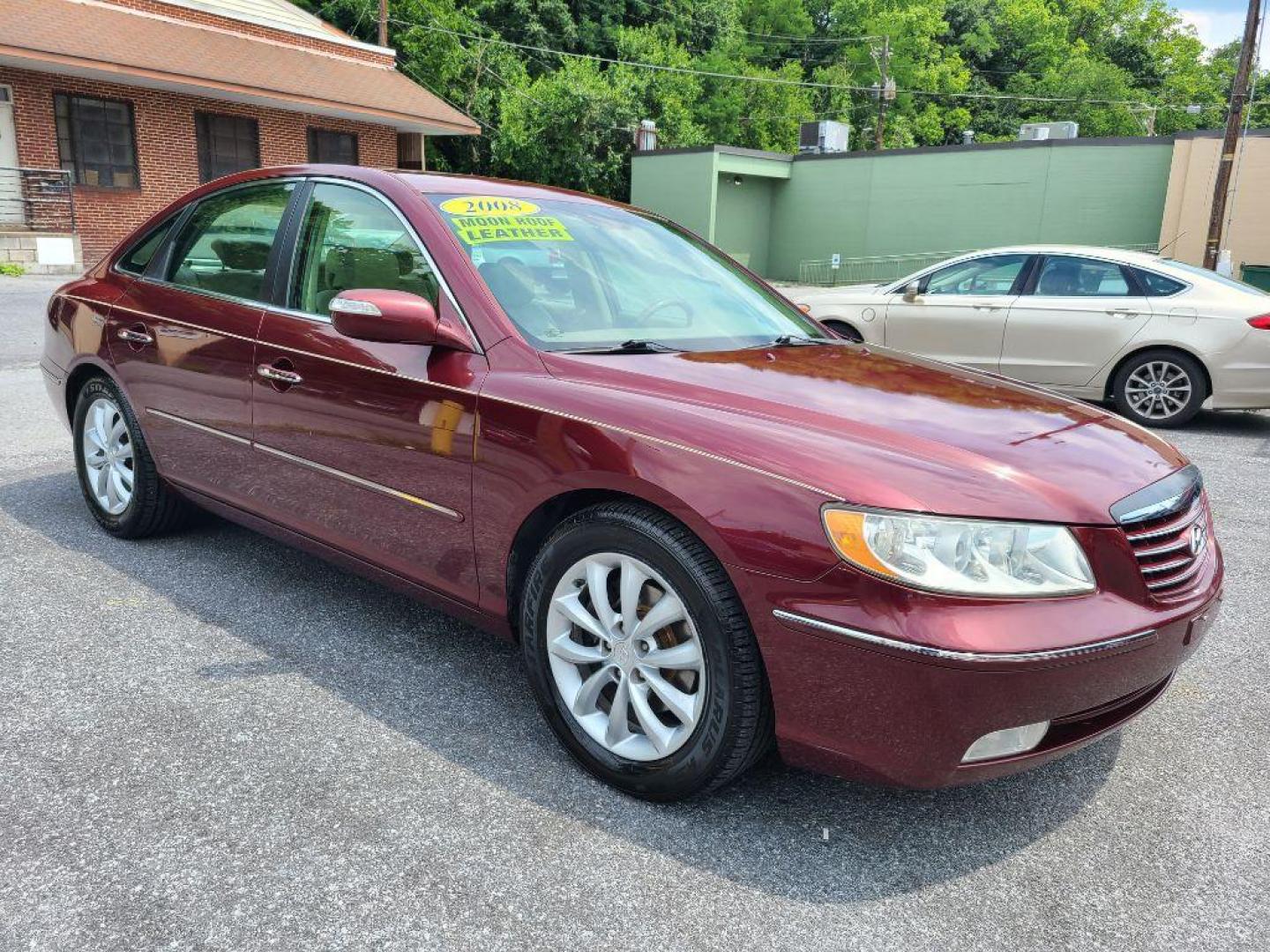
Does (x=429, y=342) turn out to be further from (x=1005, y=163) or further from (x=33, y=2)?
(x=1005, y=163)

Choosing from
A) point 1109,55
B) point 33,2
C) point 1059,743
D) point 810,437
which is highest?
point 1109,55

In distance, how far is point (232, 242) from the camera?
3895mm

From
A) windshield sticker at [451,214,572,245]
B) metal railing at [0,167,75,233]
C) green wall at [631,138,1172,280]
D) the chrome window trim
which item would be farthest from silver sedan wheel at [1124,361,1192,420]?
green wall at [631,138,1172,280]

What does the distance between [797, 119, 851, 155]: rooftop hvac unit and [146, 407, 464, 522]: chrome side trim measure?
31598 mm

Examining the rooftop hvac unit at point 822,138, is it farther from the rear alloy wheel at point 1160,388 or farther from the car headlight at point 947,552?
the car headlight at point 947,552

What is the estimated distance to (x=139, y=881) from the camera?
2234 mm

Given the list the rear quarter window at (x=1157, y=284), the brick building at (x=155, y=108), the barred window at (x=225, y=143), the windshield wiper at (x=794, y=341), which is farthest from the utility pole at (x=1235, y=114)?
the barred window at (x=225, y=143)

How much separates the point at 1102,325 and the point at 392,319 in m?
6.91

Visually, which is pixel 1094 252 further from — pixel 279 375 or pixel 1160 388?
pixel 279 375

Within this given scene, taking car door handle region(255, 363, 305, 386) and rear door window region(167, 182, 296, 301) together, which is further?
rear door window region(167, 182, 296, 301)

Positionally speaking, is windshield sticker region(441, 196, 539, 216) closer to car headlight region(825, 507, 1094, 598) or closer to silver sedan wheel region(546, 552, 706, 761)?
silver sedan wheel region(546, 552, 706, 761)

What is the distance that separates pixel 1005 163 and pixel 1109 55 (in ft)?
141

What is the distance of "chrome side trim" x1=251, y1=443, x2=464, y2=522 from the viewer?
2975 mm

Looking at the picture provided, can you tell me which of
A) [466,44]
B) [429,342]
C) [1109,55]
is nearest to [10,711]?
[429,342]
